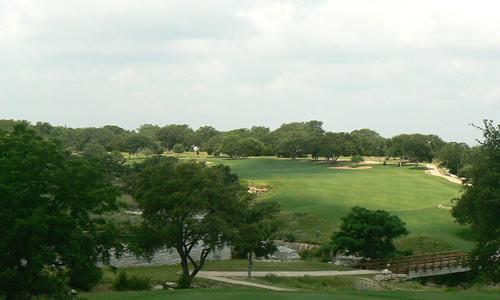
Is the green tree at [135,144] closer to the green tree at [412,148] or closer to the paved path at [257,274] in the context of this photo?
the green tree at [412,148]

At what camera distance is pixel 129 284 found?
31.2 metres

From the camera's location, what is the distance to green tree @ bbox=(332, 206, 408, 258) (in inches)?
2074

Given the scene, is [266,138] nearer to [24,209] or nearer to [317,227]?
[317,227]

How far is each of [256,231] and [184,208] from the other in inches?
249

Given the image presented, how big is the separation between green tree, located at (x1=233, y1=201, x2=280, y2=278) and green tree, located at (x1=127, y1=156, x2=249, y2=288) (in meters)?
1.40

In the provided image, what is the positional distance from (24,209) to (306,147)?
134078mm

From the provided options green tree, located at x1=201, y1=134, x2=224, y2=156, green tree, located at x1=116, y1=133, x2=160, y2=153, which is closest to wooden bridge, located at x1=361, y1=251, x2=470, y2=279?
green tree, located at x1=201, y1=134, x2=224, y2=156

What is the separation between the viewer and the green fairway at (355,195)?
2685 inches

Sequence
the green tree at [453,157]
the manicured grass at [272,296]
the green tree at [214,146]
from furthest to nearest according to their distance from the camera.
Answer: the green tree at [214,146] → the green tree at [453,157] → the manicured grass at [272,296]

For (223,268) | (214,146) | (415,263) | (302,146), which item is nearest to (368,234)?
(415,263)

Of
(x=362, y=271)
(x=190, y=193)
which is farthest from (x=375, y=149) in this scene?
(x=190, y=193)

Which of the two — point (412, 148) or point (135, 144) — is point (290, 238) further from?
point (135, 144)

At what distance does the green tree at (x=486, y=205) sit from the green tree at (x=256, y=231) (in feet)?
43.1

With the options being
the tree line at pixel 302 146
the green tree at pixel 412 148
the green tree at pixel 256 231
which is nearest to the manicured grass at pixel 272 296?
the green tree at pixel 256 231
